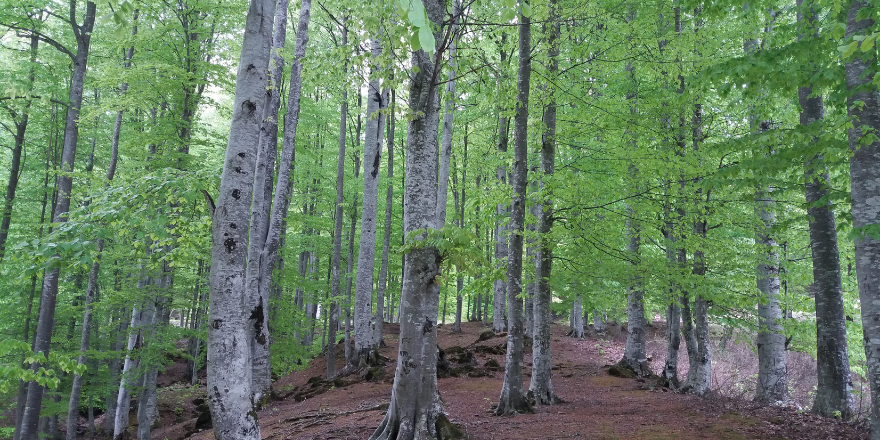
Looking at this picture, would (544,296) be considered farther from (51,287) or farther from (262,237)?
(51,287)

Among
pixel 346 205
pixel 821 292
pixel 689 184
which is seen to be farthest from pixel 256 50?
pixel 346 205

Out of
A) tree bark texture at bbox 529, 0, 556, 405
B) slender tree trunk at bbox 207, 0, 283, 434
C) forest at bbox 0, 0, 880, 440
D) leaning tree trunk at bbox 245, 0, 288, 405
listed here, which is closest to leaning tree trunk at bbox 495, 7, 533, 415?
forest at bbox 0, 0, 880, 440

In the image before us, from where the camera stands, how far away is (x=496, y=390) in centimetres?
1038

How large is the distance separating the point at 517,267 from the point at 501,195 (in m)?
1.28

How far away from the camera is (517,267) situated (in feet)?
25.6

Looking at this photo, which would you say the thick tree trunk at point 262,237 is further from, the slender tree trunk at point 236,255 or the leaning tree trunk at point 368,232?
the slender tree trunk at point 236,255

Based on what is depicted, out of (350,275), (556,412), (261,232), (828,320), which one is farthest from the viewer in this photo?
(350,275)

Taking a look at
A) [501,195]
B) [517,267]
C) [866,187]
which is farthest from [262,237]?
[866,187]

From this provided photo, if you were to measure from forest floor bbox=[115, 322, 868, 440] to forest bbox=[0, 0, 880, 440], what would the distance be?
0.37 m

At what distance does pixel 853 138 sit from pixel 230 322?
22.2 ft

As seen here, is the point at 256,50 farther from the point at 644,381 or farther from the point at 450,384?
the point at 644,381

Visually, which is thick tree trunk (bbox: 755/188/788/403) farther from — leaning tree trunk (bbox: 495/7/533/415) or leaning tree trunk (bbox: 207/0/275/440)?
leaning tree trunk (bbox: 207/0/275/440)

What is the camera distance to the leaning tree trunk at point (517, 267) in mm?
7492

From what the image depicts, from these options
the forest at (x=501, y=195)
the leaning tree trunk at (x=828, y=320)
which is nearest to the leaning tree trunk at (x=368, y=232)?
the forest at (x=501, y=195)
